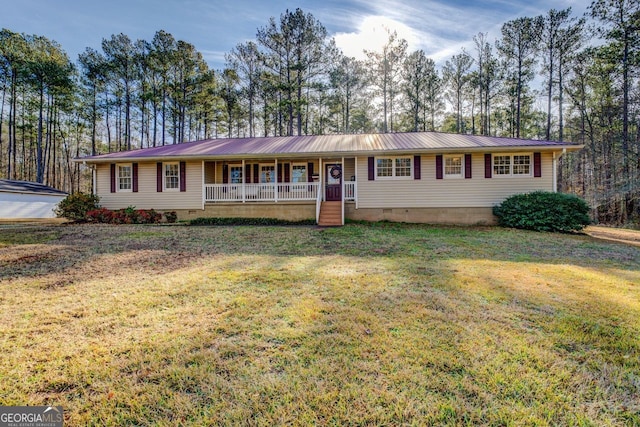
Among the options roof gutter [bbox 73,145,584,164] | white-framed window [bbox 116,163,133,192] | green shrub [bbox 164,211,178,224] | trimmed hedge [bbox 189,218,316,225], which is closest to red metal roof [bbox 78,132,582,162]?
roof gutter [bbox 73,145,584,164]

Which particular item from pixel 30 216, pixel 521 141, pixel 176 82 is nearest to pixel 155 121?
pixel 176 82

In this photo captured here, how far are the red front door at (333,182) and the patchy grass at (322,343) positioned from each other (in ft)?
28.9

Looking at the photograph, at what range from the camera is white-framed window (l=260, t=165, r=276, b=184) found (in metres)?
14.6

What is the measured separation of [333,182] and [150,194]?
29.3 feet

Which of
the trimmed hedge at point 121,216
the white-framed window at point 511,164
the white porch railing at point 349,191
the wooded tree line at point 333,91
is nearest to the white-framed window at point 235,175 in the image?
the trimmed hedge at point 121,216

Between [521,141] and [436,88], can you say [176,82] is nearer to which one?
[436,88]

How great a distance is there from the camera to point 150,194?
13.5 m

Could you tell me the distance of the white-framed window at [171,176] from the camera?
13413 mm

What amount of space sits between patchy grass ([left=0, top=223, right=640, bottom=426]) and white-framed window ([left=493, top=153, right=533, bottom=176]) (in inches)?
302

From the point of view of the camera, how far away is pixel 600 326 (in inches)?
109

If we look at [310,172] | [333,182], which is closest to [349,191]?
[333,182]

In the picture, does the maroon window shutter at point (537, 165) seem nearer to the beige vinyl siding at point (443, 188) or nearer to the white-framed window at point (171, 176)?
the beige vinyl siding at point (443, 188)

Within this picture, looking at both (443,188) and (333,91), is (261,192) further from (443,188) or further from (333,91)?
(333,91)

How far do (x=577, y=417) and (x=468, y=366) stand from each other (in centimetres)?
61
